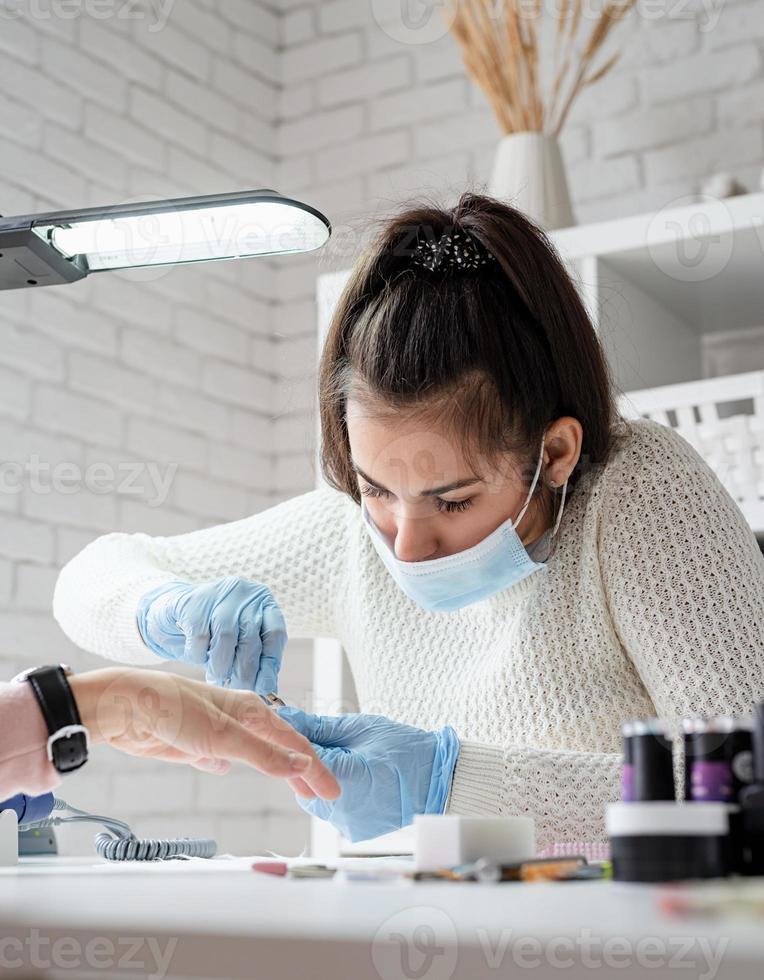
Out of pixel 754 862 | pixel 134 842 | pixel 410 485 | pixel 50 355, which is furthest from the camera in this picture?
pixel 50 355

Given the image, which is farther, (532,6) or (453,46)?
(453,46)

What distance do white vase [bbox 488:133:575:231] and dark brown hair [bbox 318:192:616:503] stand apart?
83cm

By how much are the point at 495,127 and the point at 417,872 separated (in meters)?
2.27

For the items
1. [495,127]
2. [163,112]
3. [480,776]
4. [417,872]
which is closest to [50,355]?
[163,112]


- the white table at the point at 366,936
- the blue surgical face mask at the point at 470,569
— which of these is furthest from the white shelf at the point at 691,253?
the white table at the point at 366,936

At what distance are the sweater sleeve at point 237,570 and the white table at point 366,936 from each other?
3.26 feet

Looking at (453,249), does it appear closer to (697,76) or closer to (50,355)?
(50,355)

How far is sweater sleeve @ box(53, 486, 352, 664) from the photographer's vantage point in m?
1.54

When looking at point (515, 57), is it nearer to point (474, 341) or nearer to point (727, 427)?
point (727, 427)

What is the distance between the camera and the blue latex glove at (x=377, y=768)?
1.04 metres

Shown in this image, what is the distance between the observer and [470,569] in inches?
51.6

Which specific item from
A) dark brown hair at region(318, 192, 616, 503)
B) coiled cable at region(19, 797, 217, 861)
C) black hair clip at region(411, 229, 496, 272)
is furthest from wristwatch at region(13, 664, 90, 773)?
black hair clip at region(411, 229, 496, 272)

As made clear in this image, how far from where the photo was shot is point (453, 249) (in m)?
1.31

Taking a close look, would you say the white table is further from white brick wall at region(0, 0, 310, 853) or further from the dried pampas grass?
the dried pampas grass
